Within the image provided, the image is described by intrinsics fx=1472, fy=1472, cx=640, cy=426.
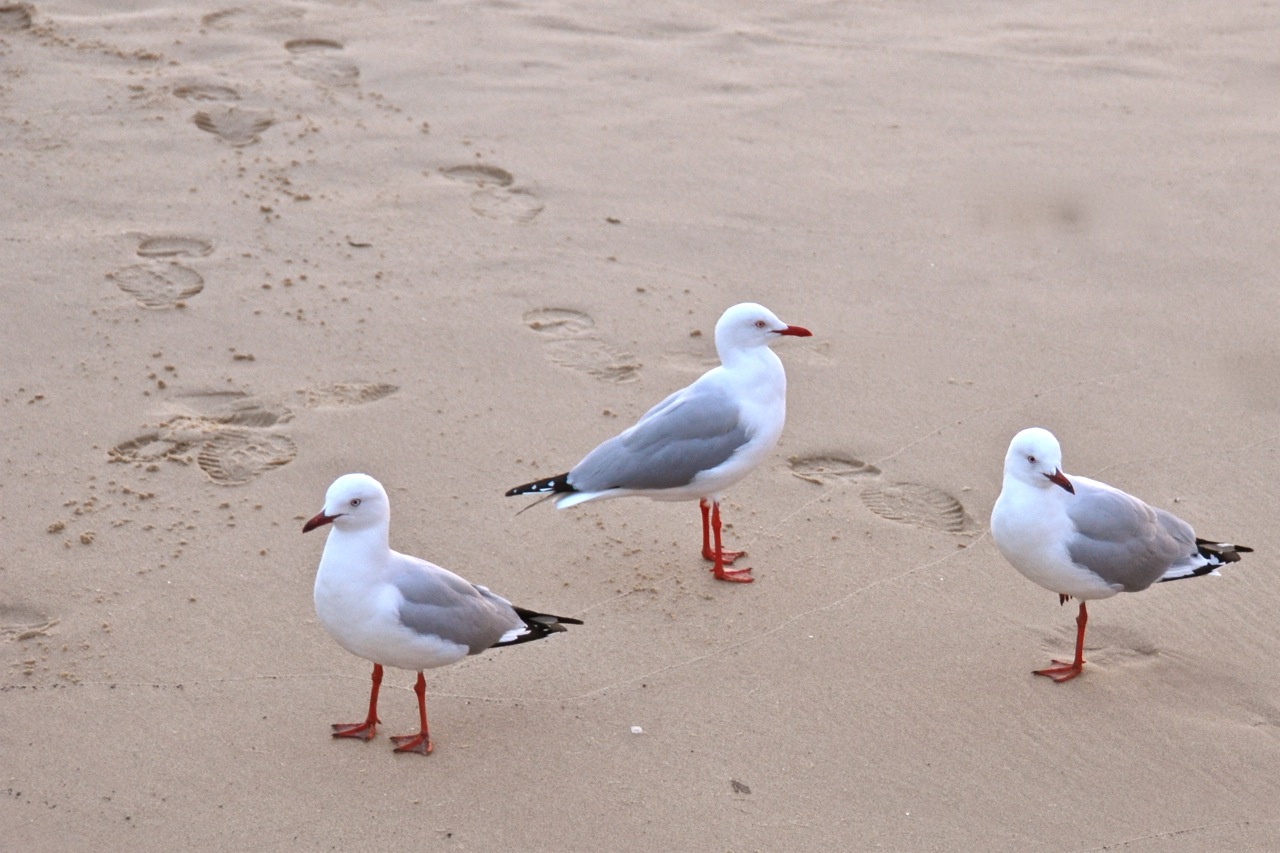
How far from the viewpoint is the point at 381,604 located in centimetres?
435

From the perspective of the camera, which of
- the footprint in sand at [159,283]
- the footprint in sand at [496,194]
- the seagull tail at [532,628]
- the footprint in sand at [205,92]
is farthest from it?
the footprint in sand at [205,92]

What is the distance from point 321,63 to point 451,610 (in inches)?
208

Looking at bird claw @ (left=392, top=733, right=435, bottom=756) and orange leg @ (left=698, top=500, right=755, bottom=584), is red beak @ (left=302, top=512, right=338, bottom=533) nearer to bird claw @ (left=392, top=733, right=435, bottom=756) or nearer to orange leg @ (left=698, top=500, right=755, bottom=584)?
bird claw @ (left=392, top=733, right=435, bottom=756)

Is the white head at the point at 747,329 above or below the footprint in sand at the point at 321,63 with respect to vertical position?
below

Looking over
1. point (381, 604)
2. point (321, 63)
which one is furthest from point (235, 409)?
point (321, 63)

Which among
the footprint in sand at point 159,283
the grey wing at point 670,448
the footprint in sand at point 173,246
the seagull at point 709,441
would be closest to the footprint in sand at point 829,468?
the seagull at point 709,441

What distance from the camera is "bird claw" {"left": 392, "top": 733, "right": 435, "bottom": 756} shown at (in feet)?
14.7

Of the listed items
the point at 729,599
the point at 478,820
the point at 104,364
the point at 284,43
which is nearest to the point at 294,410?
the point at 104,364

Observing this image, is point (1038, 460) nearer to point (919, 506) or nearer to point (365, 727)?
point (919, 506)

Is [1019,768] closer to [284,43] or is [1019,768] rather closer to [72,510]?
[72,510]

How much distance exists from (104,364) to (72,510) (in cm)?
103

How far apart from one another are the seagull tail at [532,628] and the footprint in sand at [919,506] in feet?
5.15

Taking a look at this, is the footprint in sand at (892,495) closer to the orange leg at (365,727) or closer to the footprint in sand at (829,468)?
the footprint in sand at (829,468)

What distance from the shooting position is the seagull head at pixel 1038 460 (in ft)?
16.0
